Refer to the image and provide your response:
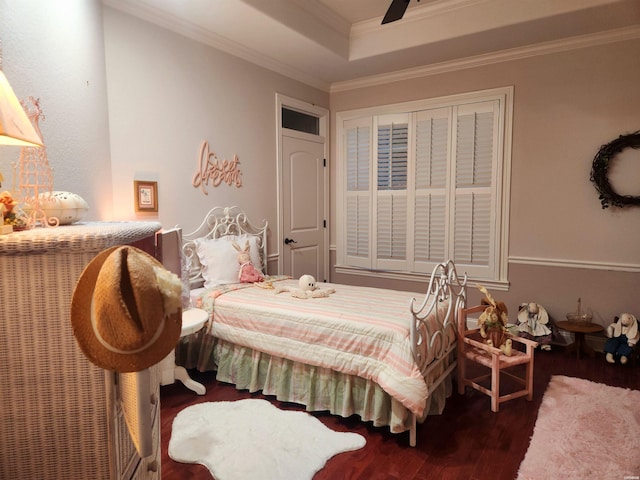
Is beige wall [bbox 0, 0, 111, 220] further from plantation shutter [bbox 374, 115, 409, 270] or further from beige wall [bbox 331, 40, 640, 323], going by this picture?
beige wall [bbox 331, 40, 640, 323]

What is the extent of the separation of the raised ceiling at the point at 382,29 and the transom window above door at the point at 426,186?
0.48 m

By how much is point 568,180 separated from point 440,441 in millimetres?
2659

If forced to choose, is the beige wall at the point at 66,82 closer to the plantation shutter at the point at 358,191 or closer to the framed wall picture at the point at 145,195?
the framed wall picture at the point at 145,195

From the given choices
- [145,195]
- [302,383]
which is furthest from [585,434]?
[145,195]

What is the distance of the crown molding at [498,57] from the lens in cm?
332

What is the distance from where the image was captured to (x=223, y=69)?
11.6ft

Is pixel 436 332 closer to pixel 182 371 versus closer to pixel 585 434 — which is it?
pixel 585 434

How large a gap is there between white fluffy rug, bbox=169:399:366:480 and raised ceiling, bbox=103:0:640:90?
2.78 metres

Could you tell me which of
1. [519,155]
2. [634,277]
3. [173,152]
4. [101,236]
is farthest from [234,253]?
[634,277]

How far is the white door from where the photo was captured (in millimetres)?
4328

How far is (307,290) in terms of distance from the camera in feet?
9.93

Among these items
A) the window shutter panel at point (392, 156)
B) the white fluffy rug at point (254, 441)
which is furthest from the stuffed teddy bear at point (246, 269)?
the window shutter panel at point (392, 156)

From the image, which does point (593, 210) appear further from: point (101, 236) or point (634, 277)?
point (101, 236)

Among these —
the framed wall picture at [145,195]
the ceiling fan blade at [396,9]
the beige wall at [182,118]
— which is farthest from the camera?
the framed wall picture at [145,195]
